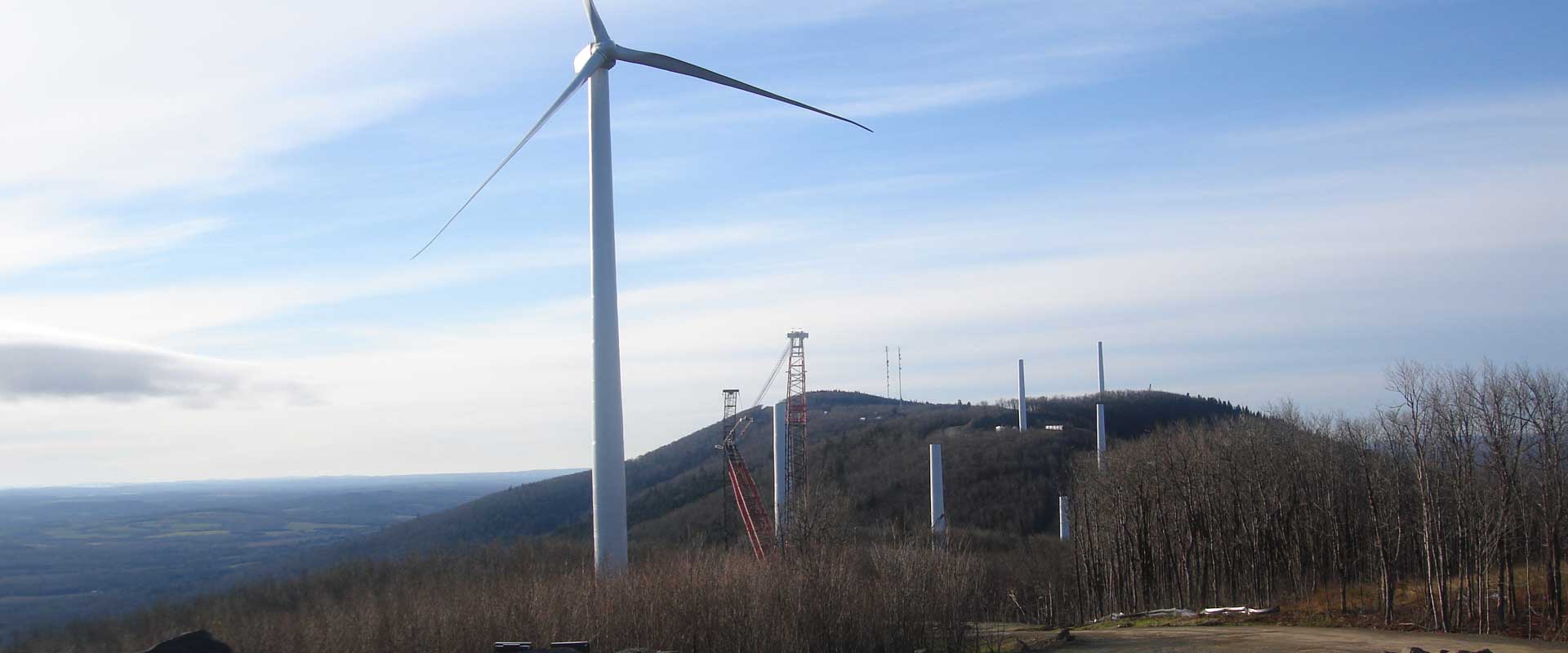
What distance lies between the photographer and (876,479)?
106 m

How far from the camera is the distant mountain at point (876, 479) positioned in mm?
96688

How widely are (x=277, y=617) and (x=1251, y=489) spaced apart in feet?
135

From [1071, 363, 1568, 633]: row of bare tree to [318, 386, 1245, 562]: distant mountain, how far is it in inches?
774

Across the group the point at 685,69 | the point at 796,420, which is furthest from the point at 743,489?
the point at 685,69

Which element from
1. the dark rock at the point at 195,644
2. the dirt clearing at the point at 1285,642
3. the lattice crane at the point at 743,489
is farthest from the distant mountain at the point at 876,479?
the dark rock at the point at 195,644

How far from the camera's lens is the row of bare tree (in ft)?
108

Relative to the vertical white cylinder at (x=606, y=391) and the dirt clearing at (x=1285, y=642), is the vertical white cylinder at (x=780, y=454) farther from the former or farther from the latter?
the vertical white cylinder at (x=606, y=391)

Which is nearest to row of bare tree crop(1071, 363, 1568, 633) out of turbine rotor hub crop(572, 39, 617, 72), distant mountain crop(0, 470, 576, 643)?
turbine rotor hub crop(572, 39, 617, 72)

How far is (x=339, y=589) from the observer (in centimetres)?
3694

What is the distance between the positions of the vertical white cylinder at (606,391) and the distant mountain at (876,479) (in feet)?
138

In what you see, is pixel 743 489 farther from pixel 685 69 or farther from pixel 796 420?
pixel 685 69

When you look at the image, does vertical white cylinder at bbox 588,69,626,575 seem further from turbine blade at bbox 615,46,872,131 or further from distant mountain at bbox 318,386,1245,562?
distant mountain at bbox 318,386,1245,562

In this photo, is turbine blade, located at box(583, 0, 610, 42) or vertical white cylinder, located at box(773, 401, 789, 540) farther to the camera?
vertical white cylinder, located at box(773, 401, 789, 540)

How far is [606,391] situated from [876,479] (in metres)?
82.3
